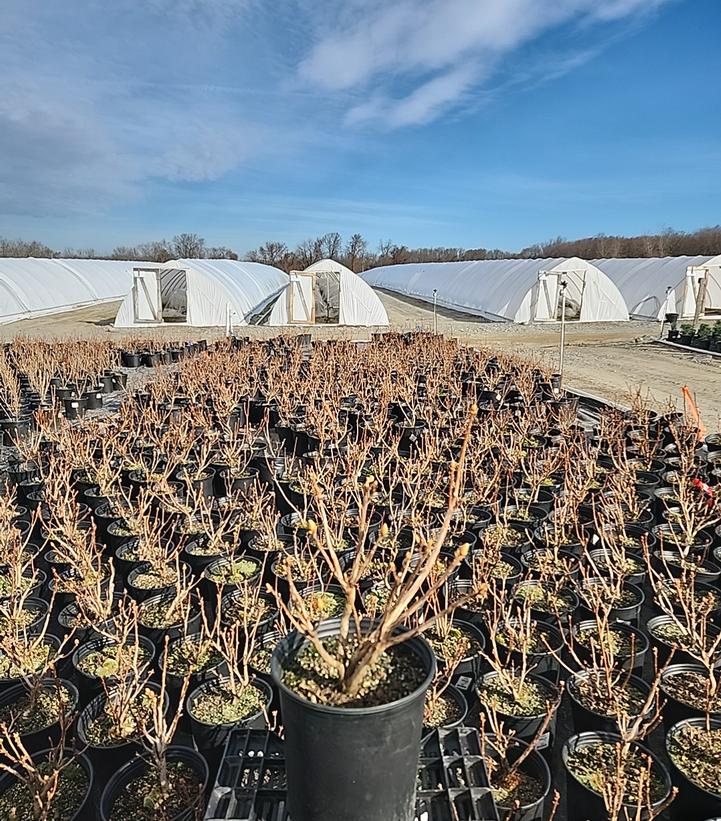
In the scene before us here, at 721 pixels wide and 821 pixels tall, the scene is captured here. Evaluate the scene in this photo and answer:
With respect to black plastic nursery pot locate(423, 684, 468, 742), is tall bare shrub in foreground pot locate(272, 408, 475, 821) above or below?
above

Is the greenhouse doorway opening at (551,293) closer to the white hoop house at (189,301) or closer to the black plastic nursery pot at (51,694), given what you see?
the white hoop house at (189,301)

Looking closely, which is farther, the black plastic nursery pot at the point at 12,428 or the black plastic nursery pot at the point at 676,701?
the black plastic nursery pot at the point at 12,428

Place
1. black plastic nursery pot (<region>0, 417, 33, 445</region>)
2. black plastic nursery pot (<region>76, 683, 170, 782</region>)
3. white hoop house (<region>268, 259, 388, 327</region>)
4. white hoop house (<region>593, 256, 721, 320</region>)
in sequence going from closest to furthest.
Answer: black plastic nursery pot (<region>76, 683, 170, 782</region>) → black plastic nursery pot (<region>0, 417, 33, 445</region>) → white hoop house (<region>268, 259, 388, 327</region>) → white hoop house (<region>593, 256, 721, 320</region>)

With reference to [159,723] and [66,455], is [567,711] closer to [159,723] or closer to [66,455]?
[159,723]

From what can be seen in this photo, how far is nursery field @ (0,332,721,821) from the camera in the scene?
4.48 ft

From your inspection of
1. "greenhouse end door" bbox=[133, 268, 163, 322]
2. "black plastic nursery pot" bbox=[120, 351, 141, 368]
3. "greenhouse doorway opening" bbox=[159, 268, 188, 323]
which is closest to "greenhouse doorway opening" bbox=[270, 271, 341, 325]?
"greenhouse end door" bbox=[133, 268, 163, 322]

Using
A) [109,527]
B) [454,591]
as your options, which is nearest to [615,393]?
[454,591]

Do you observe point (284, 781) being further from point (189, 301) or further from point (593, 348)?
point (189, 301)

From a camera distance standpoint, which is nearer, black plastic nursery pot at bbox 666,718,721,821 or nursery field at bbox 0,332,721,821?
nursery field at bbox 0,332,721,821

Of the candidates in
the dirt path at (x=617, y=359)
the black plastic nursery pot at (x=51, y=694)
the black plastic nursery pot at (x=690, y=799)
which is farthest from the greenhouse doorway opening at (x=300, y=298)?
the black plastic nursery pot at (x=690, y=799)

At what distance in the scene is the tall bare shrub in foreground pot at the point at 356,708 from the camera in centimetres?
124

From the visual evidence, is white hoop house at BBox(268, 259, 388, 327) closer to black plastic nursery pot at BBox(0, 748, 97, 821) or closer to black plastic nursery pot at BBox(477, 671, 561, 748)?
black plastic nursery pot at BBox(477, 671, 561, 748)

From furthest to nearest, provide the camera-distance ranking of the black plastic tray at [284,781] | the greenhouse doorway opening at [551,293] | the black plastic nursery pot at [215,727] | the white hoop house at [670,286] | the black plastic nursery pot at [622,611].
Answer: the white hoop house at [670,286]
the greenhouse doorway opening at [551,293]
the black plastic nursery pot at [622,611]
the black plastic nursery pot at [215,727]
the black plastic tray at [284,781]

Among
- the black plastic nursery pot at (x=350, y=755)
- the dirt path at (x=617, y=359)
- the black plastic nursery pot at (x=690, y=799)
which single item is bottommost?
the black plastic nursery pot at (x=690, y=799)
